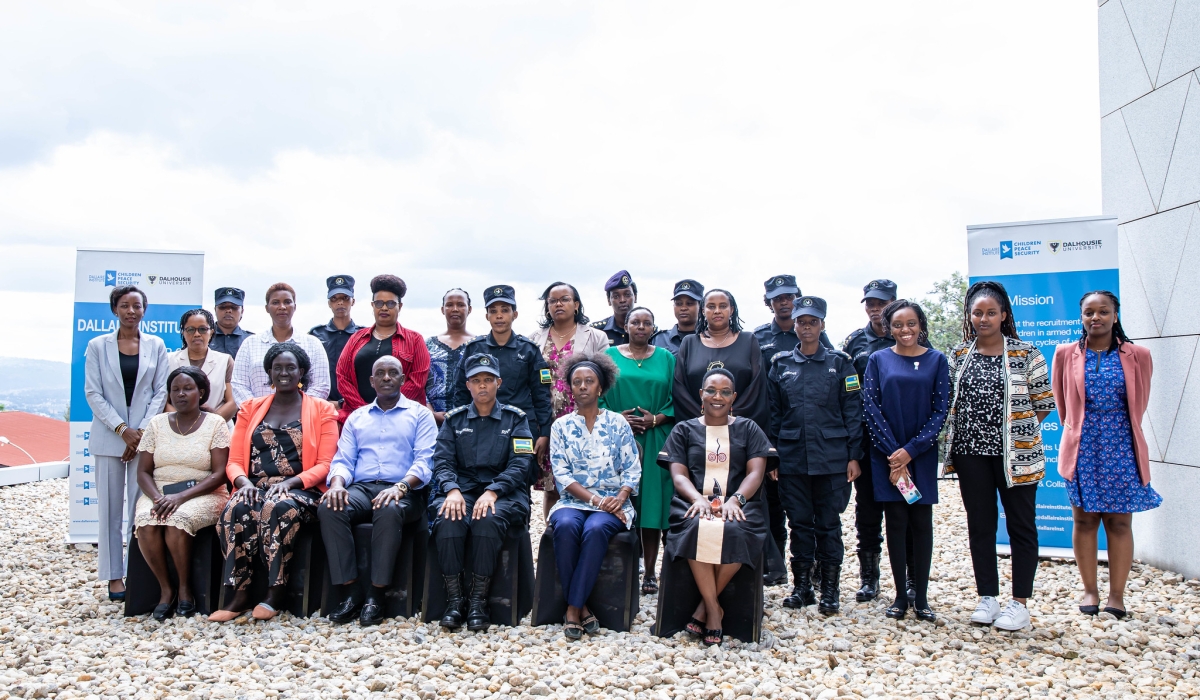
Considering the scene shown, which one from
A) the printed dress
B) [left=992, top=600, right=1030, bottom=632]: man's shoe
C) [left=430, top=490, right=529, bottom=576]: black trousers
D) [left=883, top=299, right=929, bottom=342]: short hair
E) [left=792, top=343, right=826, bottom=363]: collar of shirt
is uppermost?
[left=883, top=299, right=929, bottom=342]: short hair

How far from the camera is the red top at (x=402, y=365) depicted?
205 inches

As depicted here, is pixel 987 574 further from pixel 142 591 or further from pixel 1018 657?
pixel 142 591

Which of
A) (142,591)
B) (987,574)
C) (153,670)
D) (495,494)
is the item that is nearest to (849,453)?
(987,574)

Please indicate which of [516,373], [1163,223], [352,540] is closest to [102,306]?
[352,540]

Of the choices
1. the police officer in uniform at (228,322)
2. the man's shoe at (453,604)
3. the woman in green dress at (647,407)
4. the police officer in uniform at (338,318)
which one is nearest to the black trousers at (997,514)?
the woman in green dress at (647,407)

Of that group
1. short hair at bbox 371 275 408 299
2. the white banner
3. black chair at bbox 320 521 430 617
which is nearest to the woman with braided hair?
black chair at bbox 320 521 430 617

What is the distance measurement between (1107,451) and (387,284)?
4.50 meters

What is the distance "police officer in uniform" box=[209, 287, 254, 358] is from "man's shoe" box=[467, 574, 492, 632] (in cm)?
299

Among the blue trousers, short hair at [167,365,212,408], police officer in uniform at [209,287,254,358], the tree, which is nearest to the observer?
the blue trousers

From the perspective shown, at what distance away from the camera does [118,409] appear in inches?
199

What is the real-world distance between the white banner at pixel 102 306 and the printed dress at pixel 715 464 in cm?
479

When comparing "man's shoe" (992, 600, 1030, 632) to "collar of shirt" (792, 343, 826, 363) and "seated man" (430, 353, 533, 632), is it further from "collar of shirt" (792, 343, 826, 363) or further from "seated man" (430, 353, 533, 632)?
"seated man" (430, 353, 533, 632)

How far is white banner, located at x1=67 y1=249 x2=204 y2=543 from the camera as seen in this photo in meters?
6.65

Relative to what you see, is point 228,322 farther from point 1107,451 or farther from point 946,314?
point 946,314
